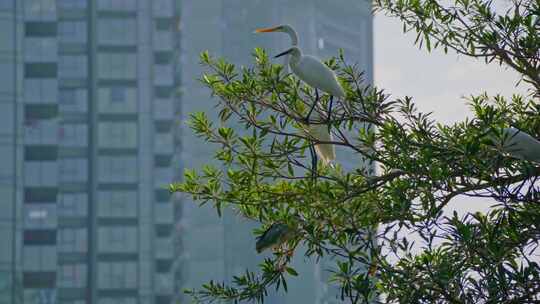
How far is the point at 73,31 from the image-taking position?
82812 millimetres

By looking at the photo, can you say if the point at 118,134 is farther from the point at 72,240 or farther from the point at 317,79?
the point at 317,79

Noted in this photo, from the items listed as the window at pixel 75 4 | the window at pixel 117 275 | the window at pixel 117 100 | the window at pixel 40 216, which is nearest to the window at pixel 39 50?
the window at pixel 117 100

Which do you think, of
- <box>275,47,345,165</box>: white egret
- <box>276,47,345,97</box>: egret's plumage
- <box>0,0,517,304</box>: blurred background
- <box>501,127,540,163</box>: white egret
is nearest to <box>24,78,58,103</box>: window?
<box>0,0,517,304</box>: blurred background

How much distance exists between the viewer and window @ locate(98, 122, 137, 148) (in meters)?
81.2

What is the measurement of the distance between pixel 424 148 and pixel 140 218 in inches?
2715

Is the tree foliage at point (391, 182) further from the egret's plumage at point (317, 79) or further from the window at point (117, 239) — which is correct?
the window at point (117, 239)

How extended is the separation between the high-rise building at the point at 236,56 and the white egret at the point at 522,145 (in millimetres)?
72638

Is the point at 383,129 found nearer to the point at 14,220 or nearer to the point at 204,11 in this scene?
the point at 14,220

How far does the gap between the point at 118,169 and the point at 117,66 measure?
5.41 m

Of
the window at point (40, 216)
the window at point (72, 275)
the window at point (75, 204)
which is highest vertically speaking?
the window at point (75, 204)

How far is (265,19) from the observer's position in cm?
15012

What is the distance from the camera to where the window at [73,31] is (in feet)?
270

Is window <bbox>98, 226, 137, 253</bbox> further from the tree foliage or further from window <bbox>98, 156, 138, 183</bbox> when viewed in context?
the tree foliage

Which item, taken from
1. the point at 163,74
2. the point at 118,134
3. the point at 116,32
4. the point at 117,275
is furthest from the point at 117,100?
the point at 117,275
